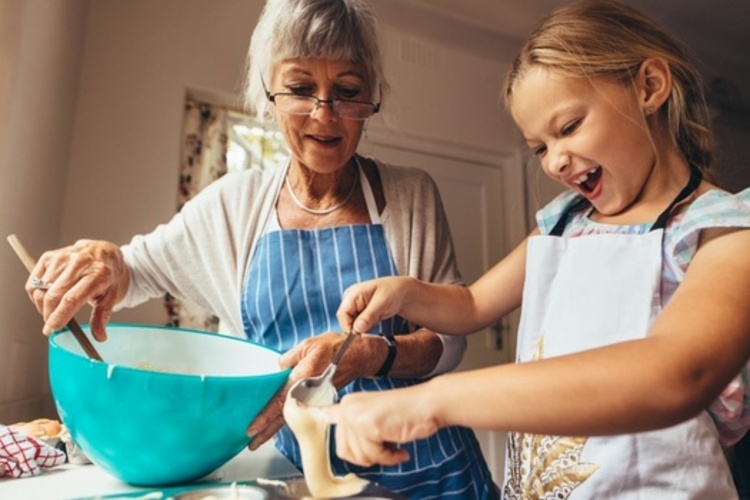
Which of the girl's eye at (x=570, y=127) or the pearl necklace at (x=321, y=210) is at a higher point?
the girl's eye at (x=570, y=127)

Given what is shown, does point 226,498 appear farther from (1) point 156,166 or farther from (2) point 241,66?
(2) point 241,66

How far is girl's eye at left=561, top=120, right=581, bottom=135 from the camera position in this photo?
0.72 m

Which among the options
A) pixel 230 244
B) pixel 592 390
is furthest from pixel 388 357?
pixel 592 390

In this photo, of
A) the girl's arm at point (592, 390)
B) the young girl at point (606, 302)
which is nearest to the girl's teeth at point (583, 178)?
the young girl at point (606, 302)

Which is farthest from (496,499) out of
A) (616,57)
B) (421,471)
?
(616,57)

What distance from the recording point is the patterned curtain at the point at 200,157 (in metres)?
2.09

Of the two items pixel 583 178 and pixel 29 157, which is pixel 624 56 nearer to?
pixel 583 178

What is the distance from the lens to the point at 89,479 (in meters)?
0.67

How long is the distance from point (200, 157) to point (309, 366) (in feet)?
5.51

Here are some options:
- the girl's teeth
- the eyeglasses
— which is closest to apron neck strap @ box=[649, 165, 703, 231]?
the girl's teeth

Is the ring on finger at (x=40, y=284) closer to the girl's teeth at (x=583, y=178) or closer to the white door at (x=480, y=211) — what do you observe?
the girl's teeth at (x=583, y=178)

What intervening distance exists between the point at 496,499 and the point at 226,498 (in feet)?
1.85

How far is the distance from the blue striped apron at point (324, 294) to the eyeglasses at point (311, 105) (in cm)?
19

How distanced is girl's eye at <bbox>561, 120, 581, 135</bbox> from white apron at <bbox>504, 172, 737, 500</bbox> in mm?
147
